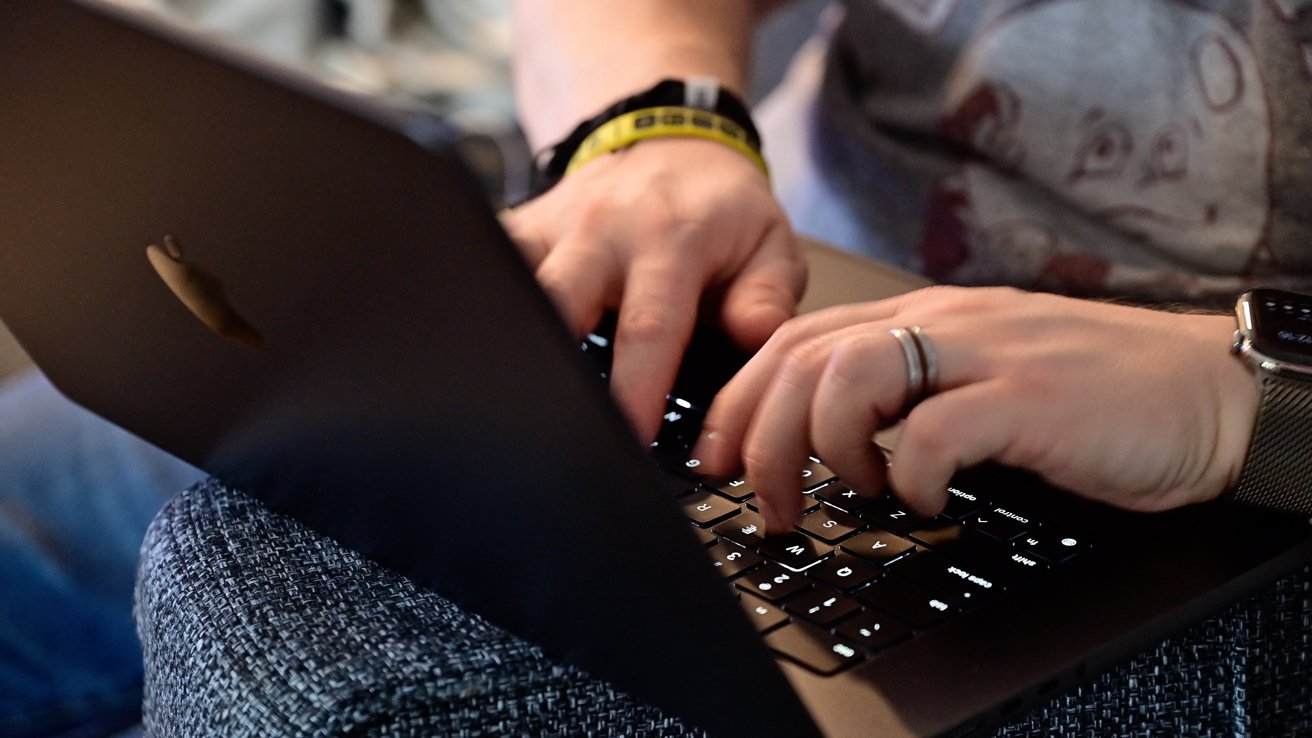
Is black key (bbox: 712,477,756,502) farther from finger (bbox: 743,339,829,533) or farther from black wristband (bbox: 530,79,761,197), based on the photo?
black wristband (bbox: 530,79,761,197)

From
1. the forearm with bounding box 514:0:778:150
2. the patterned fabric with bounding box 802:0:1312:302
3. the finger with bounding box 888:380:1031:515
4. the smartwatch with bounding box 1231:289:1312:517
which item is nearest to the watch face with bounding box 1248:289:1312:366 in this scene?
the smartwatch with bounding box 1231:289:1312:517

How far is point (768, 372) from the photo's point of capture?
521mm

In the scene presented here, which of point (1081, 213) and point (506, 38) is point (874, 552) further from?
point (506, 38)

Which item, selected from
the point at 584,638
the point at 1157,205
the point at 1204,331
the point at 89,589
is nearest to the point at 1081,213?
the point at 1157,205

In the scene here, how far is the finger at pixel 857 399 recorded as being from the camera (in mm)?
483

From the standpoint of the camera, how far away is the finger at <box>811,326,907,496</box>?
48 cm

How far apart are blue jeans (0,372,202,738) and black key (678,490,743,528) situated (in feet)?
1.48

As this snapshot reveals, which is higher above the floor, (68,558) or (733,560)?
(733,560)

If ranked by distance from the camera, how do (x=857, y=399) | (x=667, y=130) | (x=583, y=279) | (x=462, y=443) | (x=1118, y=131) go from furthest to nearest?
(x=1118, y=131)
(x=667, y=130)
(x=583, y=279)
(x=857, y=399)
(x=462, y=443)

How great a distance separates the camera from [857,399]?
48 cm

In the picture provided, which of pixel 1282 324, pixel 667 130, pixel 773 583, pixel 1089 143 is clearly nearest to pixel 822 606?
pixel 773 583

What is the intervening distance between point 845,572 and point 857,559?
11mm

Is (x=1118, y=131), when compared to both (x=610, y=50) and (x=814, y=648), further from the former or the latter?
(x=814, y=648)

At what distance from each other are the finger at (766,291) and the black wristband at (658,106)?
0.10 meters
